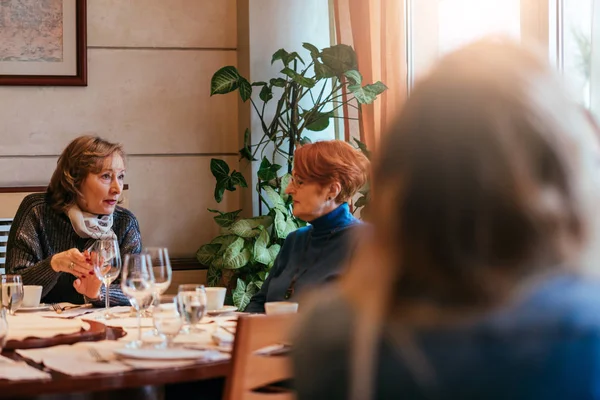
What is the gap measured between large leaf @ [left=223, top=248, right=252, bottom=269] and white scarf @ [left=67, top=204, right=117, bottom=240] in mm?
809

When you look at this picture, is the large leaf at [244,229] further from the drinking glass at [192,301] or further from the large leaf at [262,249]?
the drinking glass at [192,301]

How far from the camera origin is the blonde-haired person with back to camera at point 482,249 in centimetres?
86

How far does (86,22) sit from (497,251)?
159 inches

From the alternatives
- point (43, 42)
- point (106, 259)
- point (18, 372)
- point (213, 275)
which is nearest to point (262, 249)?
point (213, 275)

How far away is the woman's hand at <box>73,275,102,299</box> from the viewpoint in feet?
8.77

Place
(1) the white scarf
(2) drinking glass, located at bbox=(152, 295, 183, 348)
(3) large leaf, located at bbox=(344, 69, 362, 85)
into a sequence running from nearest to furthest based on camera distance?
(2) drinking glass, located at bbox=(152, 295, 183, 348) < (1) the white scarf < (3) large leaf, located at bbox=(344, 69, 362, 85)

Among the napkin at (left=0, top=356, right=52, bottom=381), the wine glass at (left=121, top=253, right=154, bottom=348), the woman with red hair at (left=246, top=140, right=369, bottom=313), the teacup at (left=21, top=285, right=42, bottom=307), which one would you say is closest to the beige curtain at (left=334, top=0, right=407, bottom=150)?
the woman with red hair at (left=246, top=140, right=369, bottom=313)

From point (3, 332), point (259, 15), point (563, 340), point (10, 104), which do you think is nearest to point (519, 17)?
point (259, 15)

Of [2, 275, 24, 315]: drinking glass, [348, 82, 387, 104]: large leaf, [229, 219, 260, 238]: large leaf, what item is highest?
[348, 82, 387, 104]: large leaf

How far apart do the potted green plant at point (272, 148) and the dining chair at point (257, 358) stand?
233 cm

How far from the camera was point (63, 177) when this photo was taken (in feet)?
10.9

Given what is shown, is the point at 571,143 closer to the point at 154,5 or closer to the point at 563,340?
the point at 563,340

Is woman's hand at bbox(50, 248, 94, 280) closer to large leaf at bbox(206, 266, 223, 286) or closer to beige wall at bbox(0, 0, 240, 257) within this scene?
large leaf at bbox(206, 266, 223, 286)

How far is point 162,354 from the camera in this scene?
1.74 m
